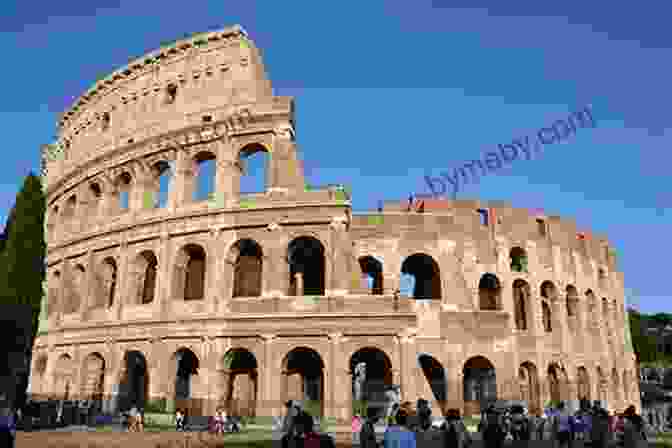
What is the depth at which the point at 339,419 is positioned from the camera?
63.6ft

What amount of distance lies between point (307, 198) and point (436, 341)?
29.0 feet

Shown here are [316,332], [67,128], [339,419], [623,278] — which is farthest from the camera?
[623,278]

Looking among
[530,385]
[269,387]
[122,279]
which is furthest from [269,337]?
[530,385]

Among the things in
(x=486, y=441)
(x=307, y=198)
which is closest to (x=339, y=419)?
(x=307, y=198)

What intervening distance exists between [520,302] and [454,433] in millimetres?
24707

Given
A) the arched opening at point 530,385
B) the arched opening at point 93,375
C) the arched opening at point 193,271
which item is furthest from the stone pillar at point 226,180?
the arched opening at point 530,385

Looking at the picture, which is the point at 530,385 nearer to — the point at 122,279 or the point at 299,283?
the point at 299,283

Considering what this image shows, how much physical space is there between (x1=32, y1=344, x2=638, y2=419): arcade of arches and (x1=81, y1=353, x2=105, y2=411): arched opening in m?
0.04

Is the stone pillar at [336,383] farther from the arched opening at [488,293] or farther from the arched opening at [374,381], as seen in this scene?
the arched opening at [488,293]

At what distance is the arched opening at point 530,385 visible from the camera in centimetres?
2659

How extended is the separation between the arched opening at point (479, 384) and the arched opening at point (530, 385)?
5.66ft

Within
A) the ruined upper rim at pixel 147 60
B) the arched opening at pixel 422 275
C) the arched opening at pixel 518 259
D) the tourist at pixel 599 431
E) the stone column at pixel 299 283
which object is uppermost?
the ruined upper rim at pixel 147 60

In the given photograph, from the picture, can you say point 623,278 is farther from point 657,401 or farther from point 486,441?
point 486,441

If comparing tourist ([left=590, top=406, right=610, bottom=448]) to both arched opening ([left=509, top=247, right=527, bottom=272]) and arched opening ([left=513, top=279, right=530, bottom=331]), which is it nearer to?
Result: arched opening ([left=513, top=279, right=530, bottom=331])
